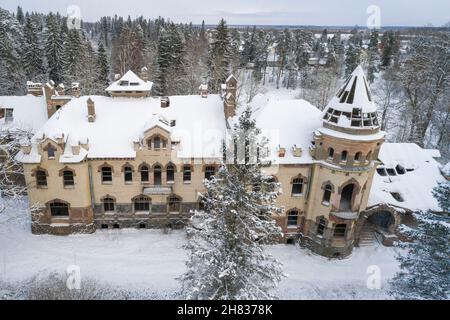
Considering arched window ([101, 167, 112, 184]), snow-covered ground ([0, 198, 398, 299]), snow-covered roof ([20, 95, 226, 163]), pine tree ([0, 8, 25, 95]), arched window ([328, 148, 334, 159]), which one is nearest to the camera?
snow-covered ground ([0, 198, 398, 299])

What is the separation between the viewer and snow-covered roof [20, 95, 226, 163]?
32594 mm

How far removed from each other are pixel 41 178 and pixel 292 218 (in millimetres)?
23901

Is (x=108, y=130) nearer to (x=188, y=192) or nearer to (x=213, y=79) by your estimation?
(x=188, y=192)

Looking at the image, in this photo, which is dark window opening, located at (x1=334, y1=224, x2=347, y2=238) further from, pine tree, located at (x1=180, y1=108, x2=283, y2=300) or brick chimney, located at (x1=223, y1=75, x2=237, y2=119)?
pine tree, located at (x1=180, y1=108, x2=283, y2=300)

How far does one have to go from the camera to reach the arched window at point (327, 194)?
1263 inches

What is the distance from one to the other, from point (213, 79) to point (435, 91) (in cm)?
3690

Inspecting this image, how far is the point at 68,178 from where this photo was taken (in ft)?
107

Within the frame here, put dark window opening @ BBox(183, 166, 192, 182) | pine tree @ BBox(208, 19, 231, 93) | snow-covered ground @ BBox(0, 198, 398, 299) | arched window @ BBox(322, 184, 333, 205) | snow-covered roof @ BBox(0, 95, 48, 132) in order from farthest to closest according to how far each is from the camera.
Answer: pine tree @ BBox(208, 19, 231, 93) < snow-covered roof @ BBox(0, 95, 48, 132) < dark window opening @ BBox(183, 166, 192, 182) < arched window @ BBox(322, 184, 333, 205) < snow-covered ground @ BBox(0, 198, 398, 299)

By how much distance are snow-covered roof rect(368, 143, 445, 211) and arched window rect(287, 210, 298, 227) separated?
7.00 metres

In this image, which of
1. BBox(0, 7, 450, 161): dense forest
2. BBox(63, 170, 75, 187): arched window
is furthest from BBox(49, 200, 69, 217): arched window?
BBox(0, 7, 450, 161): dense forest

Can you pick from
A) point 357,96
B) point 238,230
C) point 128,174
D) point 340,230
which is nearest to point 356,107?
point 357,96

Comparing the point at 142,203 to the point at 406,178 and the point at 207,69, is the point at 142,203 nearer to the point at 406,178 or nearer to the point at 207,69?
the point at 406,178

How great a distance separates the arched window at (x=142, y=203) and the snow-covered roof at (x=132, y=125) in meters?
4.77
